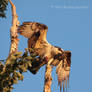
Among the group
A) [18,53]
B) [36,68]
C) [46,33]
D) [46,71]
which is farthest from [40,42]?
[18,53]

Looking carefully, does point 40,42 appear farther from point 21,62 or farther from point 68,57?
point 21,62

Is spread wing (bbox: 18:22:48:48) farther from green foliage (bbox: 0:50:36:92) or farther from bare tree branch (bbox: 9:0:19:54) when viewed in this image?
green foliage (bbox: 0:50:36:92)

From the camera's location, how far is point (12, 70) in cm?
875

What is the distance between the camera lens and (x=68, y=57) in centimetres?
1157

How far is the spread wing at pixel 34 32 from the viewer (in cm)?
1086

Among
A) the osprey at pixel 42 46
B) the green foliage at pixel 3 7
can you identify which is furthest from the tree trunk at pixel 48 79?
the green foliage at pixel 3 7

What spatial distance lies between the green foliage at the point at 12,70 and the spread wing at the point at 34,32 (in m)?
1.92

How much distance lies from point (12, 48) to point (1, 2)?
3947 mm

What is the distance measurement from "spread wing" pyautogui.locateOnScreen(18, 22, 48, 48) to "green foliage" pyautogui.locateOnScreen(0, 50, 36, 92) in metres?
1.92

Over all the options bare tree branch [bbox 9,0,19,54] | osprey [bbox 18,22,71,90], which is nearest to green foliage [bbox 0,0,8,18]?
osprey [bbox 18,22,71,90]

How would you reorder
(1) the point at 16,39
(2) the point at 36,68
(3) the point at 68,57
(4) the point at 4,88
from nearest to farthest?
(4) the point at 4,88
(1) the point at 16,39
(2) the point at 36,68
(3) the point at 68,57

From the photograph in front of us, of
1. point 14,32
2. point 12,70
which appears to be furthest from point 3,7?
point 12,70

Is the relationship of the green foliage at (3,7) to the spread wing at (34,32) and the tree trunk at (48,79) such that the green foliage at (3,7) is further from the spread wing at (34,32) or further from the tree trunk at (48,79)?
the tree trunk at (48,79)

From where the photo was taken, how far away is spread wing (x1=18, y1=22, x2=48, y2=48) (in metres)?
10.9
